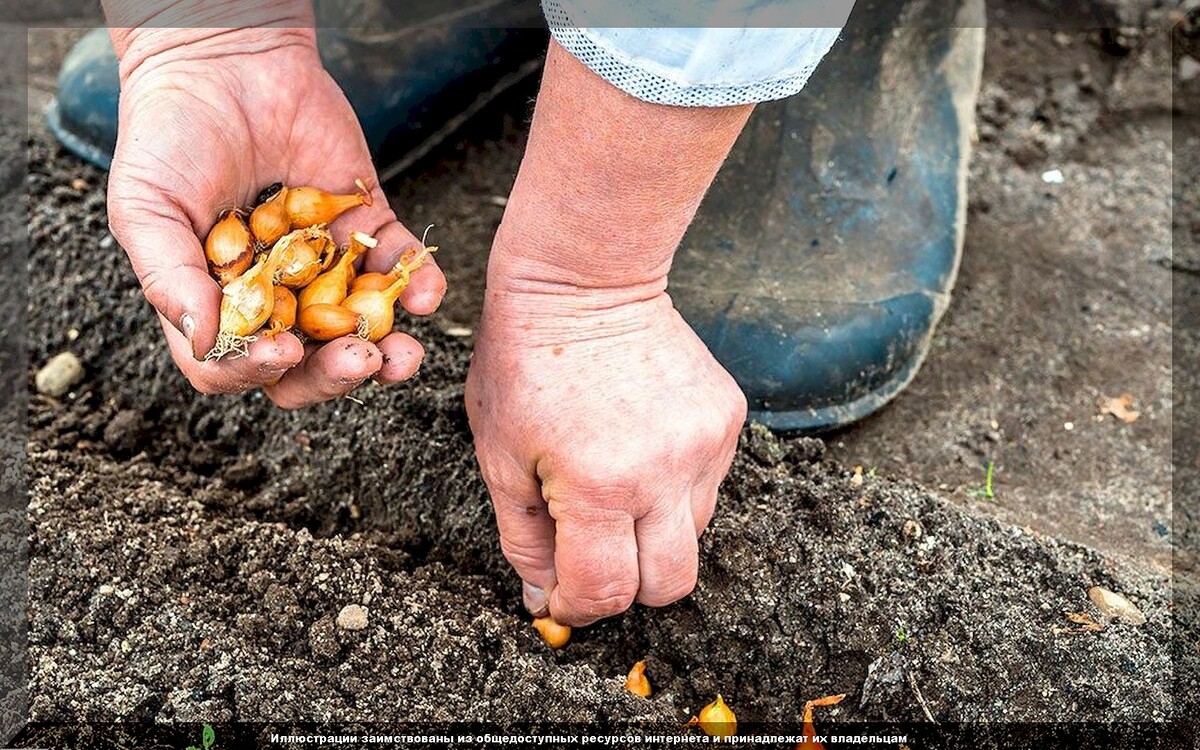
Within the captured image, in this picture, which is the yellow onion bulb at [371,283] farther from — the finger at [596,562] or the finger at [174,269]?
the finger at [596,562]

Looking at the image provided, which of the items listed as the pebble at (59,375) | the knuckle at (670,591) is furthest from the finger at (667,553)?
the pebble at (59,375)

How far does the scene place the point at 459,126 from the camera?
78.7 inches

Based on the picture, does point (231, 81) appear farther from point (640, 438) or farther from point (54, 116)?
point (54, 116)

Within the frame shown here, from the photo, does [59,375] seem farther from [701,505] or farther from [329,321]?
[701,505]

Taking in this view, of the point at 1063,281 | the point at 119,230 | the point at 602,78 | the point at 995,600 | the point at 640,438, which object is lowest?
the point at 1063,281

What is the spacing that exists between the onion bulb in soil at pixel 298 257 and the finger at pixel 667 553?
404mm

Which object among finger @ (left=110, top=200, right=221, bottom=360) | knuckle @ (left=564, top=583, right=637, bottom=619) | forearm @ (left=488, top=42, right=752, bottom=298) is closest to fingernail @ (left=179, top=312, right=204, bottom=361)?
finger @ (left=110, top=200, right=221, bottom=360)

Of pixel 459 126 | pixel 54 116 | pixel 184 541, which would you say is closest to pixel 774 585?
pixel 184 541

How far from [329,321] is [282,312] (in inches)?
1.7

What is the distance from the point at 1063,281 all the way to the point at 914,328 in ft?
1.32

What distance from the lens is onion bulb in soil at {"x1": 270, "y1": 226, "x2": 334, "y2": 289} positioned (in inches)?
43.9

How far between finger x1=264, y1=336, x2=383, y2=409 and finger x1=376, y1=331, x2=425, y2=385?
0.05 feet

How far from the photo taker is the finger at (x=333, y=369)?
1073mm

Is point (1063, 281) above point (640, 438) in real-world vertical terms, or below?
below
